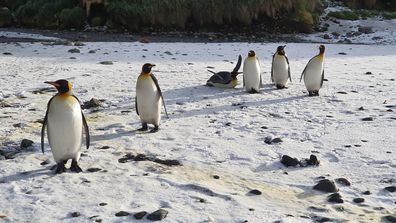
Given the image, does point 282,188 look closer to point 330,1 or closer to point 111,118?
point 111,118

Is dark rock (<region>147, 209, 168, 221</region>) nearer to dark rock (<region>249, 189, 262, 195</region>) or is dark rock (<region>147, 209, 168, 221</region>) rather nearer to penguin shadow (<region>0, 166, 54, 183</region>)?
dark rock (<region>249, 189, 262, 195</region>)

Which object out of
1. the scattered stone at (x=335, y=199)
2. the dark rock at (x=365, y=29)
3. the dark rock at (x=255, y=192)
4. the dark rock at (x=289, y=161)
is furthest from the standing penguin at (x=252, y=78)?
the dark rock at (x=365, y=29)

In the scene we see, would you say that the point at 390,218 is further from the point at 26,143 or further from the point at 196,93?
the point at 196,93

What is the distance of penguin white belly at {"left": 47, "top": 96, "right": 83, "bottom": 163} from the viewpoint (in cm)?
457

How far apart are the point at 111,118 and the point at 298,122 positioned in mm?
2012

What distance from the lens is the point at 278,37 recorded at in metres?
18.3

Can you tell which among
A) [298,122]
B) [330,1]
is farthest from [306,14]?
[298,122]

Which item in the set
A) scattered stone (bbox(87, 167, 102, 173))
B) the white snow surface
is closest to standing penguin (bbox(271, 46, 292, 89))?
the white snow surface

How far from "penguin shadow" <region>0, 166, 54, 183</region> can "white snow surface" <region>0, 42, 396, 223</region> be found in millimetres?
12

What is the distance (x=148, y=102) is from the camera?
591cm

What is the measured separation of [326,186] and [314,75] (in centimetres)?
390

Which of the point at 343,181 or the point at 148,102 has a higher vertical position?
the point at 148,102

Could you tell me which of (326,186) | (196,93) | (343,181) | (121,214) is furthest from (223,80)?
(121,214)

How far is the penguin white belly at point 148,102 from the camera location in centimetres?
589
